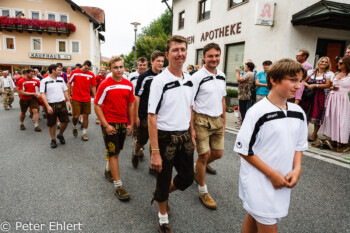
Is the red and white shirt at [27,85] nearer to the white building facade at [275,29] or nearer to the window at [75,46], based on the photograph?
the white building facade at [275,29]

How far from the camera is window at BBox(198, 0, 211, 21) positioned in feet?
49.9

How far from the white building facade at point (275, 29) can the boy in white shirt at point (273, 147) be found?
8.14m

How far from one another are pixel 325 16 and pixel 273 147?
8.47 meters

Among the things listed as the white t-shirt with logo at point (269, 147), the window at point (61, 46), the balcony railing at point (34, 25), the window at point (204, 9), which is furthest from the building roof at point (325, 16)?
the window at point (61, 46)

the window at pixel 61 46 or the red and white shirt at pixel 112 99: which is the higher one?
the window at pixel 61 46

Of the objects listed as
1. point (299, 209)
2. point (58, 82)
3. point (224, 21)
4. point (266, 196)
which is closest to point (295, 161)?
point (266, 196)

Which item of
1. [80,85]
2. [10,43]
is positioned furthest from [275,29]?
[10,43]

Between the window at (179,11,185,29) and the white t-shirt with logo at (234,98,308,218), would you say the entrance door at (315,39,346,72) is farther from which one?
the window at (179,11,185,29)

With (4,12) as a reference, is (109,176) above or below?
below

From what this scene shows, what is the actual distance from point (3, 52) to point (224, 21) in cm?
2870

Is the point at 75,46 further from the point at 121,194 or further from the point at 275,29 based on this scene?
the point at 121,194

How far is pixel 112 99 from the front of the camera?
361cm

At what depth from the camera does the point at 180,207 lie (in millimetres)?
3109

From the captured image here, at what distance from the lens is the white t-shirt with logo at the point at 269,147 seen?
171 cm
